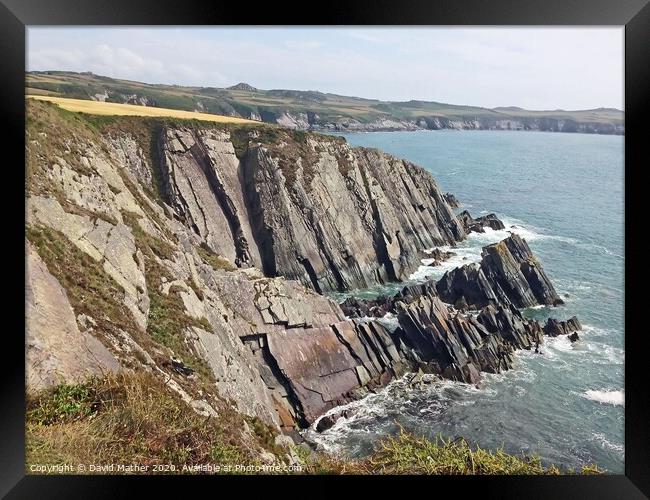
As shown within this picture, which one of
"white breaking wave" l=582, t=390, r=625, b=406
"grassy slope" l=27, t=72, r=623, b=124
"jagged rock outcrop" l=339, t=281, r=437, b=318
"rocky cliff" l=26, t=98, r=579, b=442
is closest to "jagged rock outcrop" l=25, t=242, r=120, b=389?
"rocky cliff" l=26, t=98, r=579, b=442

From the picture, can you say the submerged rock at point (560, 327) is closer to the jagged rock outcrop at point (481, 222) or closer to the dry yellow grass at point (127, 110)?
the jagged rock outcrop at point (481, 222)

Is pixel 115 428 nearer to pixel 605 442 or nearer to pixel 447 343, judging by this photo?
pixel 447 343

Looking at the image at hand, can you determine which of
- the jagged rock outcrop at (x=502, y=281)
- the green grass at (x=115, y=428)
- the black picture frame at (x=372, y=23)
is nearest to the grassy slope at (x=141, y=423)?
the green grass at (x=115, y=428)

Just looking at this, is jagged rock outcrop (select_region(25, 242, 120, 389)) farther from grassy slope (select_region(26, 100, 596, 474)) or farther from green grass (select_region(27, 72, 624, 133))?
green grass (select_region(27, 72, 624, 133))

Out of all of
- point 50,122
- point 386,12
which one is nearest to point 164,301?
point 50,122

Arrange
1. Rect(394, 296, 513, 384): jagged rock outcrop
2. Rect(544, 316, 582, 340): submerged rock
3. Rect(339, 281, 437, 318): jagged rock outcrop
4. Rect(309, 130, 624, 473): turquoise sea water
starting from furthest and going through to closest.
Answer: Rect(339, 281, 437, 318): jagged rock outcrop < Rect(394, 296, 513, 384): jagged rock outcrop < Rect(544, 316, 582, 340): submerged rock < Rect(309, 130, 624, 473): turquoise sea water

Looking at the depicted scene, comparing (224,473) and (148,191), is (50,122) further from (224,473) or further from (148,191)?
(224,473)
